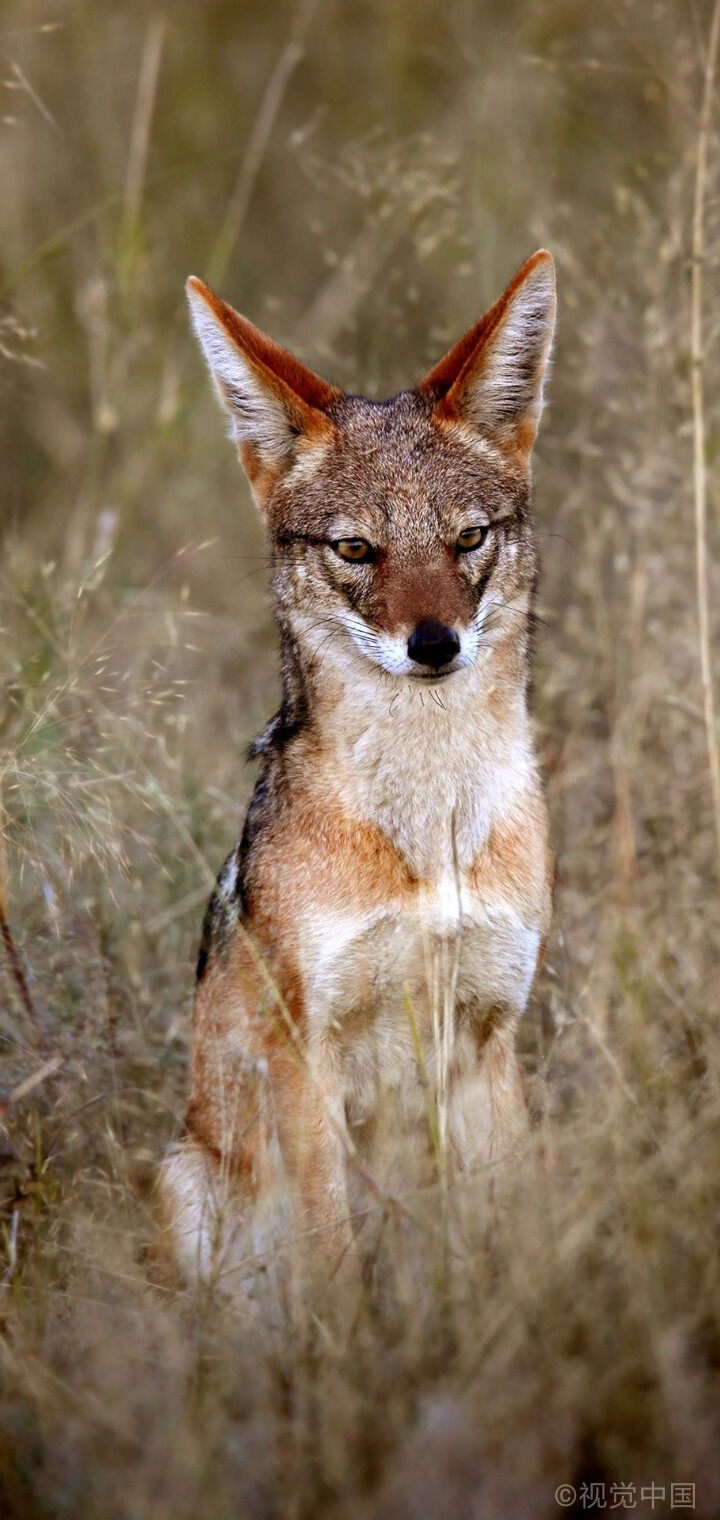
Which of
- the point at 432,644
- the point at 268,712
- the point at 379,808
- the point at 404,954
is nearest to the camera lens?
the point at 432,644

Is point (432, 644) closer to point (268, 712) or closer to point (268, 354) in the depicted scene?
point (268, 354)

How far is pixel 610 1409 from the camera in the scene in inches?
86.2

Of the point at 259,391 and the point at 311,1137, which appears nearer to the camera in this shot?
the point at 311,1137

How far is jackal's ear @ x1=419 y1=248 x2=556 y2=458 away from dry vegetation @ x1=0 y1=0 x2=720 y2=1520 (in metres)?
0.97

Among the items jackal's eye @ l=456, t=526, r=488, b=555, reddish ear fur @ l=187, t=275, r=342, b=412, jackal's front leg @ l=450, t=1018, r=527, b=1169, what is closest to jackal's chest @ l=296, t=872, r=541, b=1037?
jackal's front leg @ l=450, t=1018, r=527, b=1169

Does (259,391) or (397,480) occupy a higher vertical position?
(259,391)

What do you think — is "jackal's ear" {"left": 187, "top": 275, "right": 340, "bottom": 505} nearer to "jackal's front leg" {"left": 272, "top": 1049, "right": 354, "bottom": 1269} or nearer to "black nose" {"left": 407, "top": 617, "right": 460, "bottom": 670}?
"black nose" {"left": 407, "top": 617, "right": 460, "bottom": 670}

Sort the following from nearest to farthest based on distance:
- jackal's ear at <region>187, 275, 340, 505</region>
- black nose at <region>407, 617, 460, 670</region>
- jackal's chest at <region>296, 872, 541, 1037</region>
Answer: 1. black nose at <region>407, 617, 460, 670</region>
2. jackal's chest at <region>296, 872, 541, 1037</region>
3. jackal's ear at <region>187, 275, 340, 505</region>

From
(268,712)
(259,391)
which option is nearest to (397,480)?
(259,391)

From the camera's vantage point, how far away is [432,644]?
3086mm

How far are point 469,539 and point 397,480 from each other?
22 centimetres

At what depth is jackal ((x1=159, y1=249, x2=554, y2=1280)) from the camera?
10.7 feet

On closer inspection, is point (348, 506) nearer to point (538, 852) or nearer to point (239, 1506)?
point (538, 852)

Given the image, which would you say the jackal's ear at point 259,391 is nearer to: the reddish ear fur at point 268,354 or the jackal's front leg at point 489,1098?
the reddish ear fur at point 268,354
